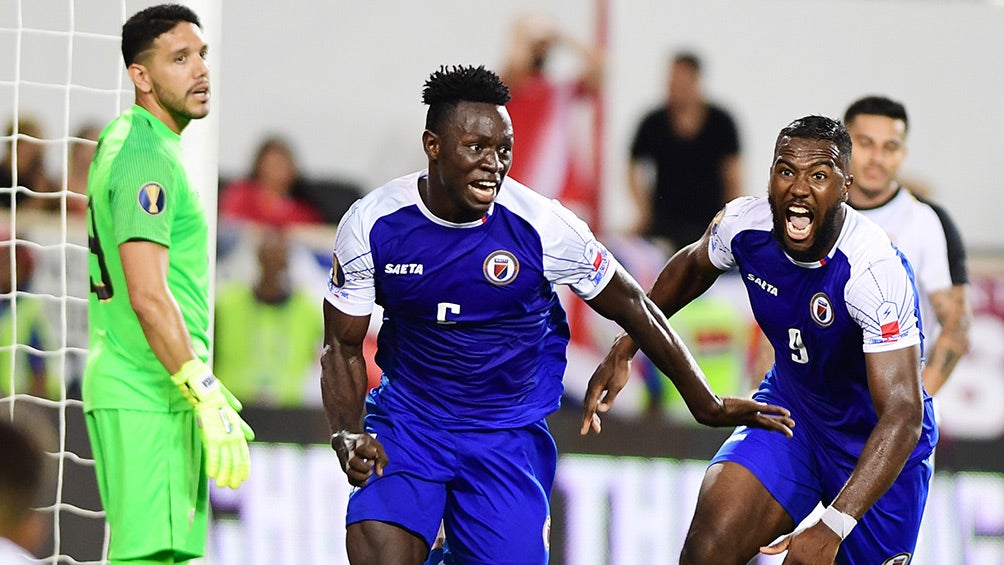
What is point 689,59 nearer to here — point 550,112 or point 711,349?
point 550,112

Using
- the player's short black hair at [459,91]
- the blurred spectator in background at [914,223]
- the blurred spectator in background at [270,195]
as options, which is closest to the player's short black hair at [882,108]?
the blurred spectator in background at [914,223]

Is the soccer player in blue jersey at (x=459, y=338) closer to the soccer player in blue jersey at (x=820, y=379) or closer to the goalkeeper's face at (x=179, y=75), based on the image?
the soccer player in blue jersey at (x=820, y=379)

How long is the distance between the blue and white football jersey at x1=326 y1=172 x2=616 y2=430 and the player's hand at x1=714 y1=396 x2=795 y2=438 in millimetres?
562

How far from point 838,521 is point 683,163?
14.3ft

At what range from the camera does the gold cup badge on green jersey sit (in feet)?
13.9

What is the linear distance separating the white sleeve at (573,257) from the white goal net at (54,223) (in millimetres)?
2517

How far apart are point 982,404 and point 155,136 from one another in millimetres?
5104

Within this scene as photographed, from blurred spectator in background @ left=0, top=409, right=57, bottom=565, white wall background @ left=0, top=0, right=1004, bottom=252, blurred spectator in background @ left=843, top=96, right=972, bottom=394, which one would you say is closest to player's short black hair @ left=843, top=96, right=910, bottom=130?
blurred spectator in background @ left=843, top=96, right=972, bottom=394

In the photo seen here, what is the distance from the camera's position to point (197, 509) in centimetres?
448

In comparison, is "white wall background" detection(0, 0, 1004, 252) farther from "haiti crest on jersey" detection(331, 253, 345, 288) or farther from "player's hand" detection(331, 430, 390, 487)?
"player's hand" detection(331, 430, 390, 487)

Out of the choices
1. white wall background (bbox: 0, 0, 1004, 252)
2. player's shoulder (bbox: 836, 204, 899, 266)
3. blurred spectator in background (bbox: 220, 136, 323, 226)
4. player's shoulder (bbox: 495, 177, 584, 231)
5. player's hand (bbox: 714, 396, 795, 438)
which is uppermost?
white wall background (bbox: 0, 0, 1004, 252)

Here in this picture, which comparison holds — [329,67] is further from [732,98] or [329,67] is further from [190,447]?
[190,447]

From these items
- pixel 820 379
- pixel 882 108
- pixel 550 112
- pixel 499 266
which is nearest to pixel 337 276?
pixel 499 266

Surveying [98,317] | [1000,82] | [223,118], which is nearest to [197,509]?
[98,317]
